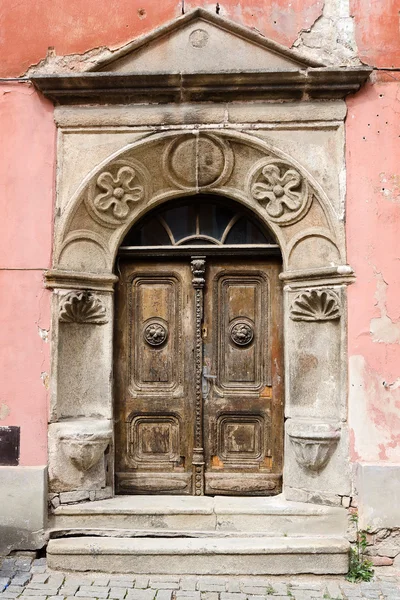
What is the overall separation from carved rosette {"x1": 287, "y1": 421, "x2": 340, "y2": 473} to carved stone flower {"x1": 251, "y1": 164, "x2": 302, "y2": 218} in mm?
1688

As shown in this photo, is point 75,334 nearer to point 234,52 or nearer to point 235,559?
point 235,559

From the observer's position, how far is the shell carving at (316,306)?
4.59 metres

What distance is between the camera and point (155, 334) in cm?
497

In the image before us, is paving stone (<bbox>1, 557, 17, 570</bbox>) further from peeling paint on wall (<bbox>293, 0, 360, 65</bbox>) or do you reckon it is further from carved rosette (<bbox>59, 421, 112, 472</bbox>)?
peeling paint on wall (<bbox>293, 0, 360, 65</bbox>)

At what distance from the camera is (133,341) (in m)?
5.03

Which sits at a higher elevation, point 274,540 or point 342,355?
point 342,355

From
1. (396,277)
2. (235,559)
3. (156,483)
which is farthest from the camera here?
(156,483)

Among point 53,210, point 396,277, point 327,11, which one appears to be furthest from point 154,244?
point 327,11

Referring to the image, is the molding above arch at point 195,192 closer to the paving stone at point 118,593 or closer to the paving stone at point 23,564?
the paving stone at point 23,564

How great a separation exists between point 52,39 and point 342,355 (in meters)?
3.39

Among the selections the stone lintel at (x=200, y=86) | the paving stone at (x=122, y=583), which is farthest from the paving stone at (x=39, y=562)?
the stone lintel at (x=200, y=86)

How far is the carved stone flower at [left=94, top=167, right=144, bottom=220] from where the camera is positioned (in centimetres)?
481

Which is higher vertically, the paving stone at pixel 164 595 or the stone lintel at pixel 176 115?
the stone lintel at pixel 176 115

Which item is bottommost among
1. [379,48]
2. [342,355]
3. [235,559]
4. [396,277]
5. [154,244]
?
[235,559]
